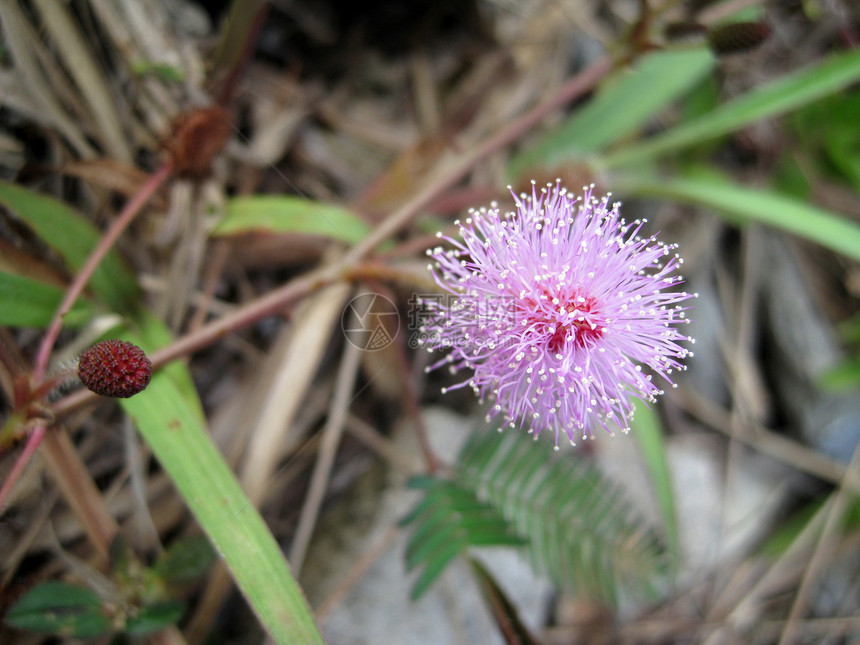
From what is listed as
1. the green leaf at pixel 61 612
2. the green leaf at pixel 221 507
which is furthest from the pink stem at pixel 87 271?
the green leaf at pixel 61 612

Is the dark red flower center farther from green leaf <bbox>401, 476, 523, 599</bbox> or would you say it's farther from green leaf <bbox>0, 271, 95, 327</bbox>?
green leaf <bbox>0, 271, 95, 327</bbox>

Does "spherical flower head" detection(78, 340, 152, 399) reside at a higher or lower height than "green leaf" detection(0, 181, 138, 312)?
lower

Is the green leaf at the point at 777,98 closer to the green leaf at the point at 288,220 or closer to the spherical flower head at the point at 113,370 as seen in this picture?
the green leaf at the point at 288,220

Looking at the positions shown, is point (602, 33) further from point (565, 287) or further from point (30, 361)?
point (30, 361)

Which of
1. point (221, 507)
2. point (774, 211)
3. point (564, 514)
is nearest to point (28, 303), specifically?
point (221, 507)

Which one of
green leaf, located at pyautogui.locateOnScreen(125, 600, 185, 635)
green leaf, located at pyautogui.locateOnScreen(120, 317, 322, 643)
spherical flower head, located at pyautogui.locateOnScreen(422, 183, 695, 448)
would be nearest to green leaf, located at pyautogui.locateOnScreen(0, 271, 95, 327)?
green leaf, located at pyautogui.locateOnScreen(120, 317, 322, 643)

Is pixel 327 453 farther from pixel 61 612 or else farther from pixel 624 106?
pixel 624 106

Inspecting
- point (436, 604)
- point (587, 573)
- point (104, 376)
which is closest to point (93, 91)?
point (104, 376)
